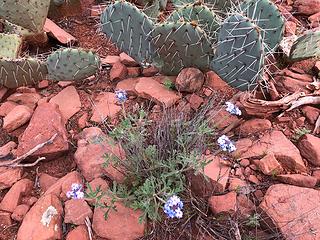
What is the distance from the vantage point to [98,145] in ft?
7.94

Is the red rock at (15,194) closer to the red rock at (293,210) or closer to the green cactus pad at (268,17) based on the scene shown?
the red rock at (293,210)

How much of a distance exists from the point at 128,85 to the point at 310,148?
1.09 metres

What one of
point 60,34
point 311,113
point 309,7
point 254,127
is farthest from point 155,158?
point 309,7

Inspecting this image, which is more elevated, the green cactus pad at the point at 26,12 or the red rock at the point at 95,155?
the green cactus pad at the point at 26,12

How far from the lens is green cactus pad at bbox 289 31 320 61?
259cm

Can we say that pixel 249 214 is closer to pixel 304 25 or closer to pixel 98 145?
pixel 98 145

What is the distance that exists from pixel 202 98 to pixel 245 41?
46 cm

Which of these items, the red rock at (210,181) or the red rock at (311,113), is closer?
the red rock at (210,181)

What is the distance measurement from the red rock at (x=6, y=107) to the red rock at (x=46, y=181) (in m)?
0.53

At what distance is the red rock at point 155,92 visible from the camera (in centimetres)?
256

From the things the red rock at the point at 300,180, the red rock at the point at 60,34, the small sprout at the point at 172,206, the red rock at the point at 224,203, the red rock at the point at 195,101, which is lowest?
the red rock at the point at 60,34

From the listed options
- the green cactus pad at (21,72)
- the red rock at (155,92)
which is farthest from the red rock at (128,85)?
the green cactus pad at (21,72)

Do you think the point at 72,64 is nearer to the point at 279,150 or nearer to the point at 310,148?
the point at 279,150

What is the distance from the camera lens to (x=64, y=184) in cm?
231
